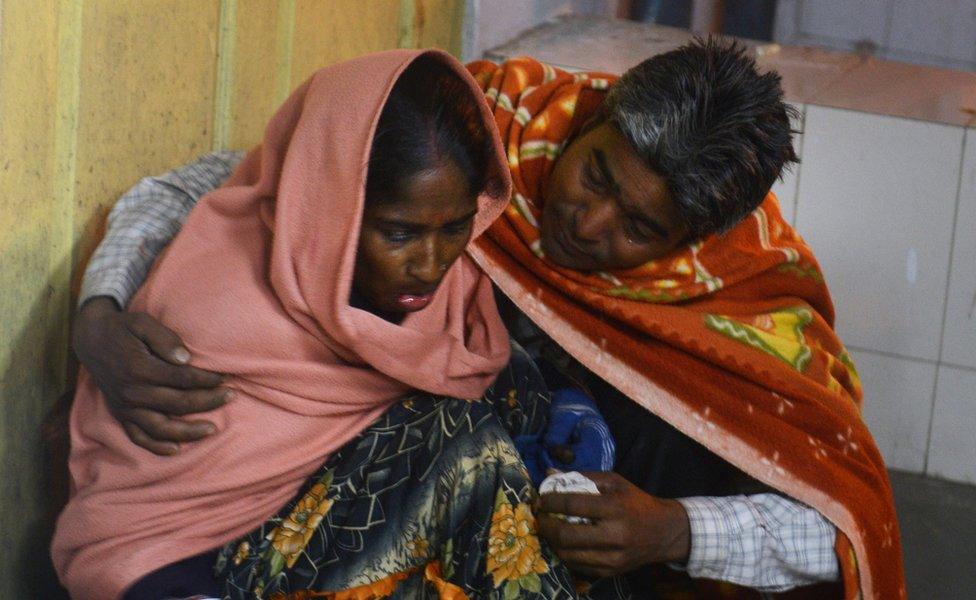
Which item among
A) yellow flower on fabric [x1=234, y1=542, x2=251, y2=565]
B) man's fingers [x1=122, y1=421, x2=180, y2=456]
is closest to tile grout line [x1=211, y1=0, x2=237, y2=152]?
man's fingers [x1=122, y1=421, x2=180, y2=456]

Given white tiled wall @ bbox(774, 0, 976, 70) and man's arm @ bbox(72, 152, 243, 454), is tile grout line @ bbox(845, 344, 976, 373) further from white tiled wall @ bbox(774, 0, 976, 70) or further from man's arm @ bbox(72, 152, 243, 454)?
man's arm @ bbox(72, 152, 243, 454)

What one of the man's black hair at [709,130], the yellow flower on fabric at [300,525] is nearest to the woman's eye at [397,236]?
the yellow flower on fabric at [300,525]

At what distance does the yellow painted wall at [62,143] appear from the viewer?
65.2 inches

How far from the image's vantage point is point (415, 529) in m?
1.64

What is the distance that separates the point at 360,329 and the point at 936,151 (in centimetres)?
239

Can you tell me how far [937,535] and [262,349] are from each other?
230cm

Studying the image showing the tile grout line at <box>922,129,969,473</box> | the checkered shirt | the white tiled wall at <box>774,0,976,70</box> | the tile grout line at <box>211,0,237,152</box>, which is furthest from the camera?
the tile grout line at <box>922,129,969,473</box>

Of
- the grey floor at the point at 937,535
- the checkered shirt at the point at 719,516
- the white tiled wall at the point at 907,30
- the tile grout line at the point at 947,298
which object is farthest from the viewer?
the tile grout line at the point at 947,298

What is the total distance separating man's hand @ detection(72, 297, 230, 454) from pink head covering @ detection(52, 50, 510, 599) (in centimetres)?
2

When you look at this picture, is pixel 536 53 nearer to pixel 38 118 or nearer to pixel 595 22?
pixel 595 22

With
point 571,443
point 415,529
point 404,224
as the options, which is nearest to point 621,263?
point 571,443

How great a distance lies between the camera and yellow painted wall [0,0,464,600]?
5.43ft

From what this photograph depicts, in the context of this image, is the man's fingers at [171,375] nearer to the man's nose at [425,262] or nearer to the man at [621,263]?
the man at [621,263]

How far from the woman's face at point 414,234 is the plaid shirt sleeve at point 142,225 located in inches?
15.3
